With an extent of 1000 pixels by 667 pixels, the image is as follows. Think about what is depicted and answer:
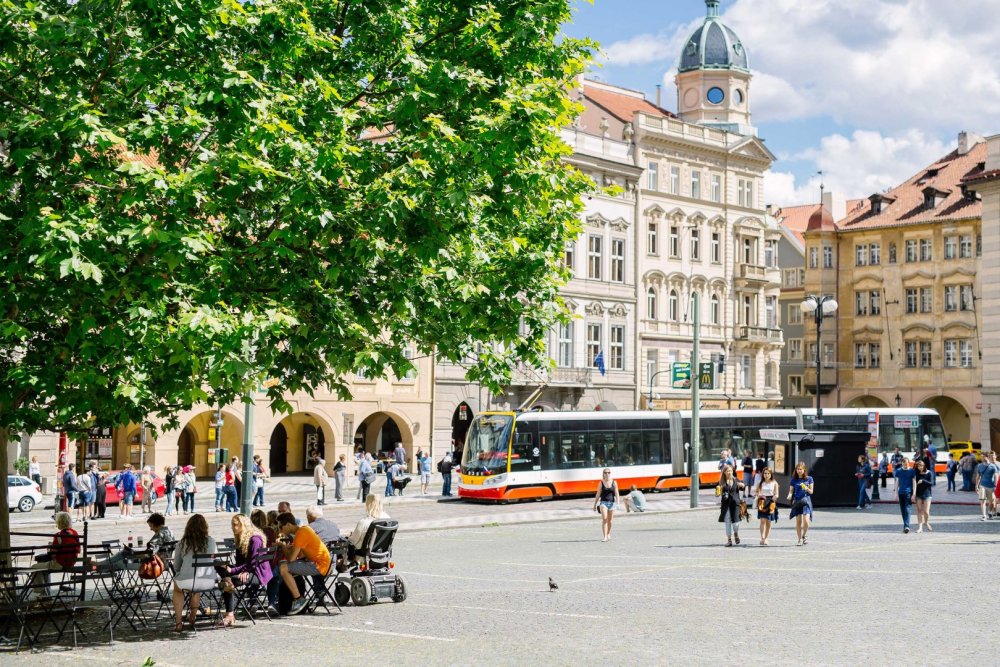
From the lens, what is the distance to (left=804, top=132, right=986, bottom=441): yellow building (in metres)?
78.5

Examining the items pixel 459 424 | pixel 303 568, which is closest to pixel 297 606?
pixel 303 568

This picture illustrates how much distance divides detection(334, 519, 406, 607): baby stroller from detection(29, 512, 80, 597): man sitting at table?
3.61 meters

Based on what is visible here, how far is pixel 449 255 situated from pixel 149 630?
582cm

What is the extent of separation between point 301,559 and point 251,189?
531 centimetres

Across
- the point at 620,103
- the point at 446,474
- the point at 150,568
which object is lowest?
the point at 150,568

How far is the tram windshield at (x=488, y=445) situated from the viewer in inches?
1663

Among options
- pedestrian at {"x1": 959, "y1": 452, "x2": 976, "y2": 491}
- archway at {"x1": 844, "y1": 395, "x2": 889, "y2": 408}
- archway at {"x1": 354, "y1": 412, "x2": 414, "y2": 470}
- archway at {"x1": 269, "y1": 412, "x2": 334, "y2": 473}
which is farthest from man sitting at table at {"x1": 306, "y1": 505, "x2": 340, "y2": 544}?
archway at {"x1": 844, "y1": 395, "x2": 889, "y2": 408}

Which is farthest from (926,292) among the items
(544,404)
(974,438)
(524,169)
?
(524,169)

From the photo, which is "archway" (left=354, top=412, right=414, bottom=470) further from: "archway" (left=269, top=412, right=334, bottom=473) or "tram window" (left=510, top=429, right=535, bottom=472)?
"tram window" (left=510, top=429, right=535, bottom=472)

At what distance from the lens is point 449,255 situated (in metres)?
15.7

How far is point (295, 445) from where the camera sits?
61.7 m

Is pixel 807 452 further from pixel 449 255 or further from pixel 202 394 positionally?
pixel 202 394

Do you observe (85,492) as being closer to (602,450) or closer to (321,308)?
(602,450)

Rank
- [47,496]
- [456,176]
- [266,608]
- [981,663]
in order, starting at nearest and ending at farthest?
[981,663]
[456,176]
[266,608]
[47,496]
